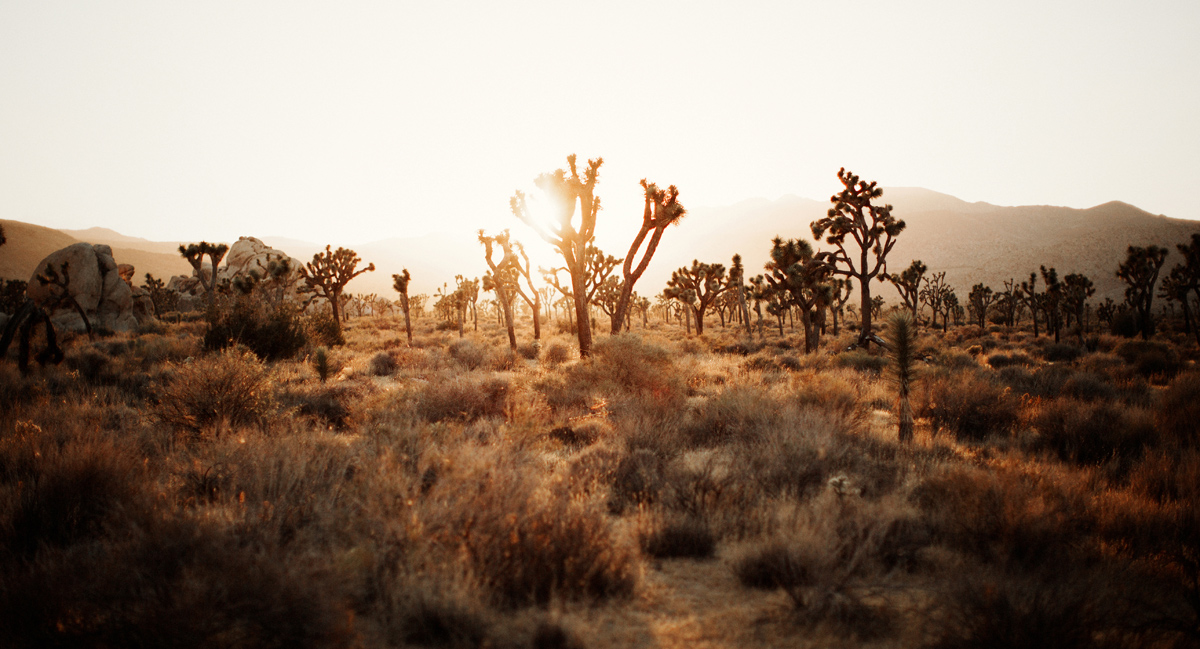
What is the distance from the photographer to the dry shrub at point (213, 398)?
737cm

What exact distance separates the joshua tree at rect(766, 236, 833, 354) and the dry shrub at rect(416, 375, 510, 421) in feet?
60.4

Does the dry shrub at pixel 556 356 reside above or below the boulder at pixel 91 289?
below

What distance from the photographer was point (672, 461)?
6.40 m

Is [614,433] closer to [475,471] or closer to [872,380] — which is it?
[475,471]

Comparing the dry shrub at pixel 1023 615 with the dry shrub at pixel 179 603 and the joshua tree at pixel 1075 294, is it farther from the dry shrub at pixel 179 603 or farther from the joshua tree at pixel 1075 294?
the joshua tree at pixel 1075 294

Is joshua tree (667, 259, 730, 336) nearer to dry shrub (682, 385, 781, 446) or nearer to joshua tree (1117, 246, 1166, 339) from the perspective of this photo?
joshua tree (1117, 246, 1166, 339)

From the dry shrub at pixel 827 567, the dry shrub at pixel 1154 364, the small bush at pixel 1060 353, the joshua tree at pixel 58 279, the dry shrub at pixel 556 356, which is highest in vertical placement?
the joshua tree at pixel 58 279

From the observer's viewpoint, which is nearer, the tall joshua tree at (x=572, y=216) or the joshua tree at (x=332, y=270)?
the tall joshua tree at (x=572, y=216)

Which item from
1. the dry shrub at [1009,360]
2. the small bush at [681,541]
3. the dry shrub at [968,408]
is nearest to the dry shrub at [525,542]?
the small bush at [681,541]

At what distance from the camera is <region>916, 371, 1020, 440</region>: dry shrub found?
834 centimetres

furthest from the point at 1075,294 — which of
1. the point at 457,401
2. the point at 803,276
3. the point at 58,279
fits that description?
the point at 58,279

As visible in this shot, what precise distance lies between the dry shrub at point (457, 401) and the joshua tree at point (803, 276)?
18.4 metres

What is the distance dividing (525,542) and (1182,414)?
10.0m

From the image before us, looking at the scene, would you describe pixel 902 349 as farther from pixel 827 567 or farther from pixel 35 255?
pixel 35 255
